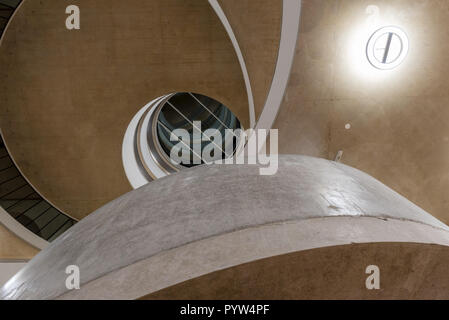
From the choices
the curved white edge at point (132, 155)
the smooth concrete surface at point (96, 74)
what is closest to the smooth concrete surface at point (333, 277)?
the smooth concrete surface at point (96, 74)

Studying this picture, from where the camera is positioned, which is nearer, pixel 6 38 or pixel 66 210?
pixel 6 38

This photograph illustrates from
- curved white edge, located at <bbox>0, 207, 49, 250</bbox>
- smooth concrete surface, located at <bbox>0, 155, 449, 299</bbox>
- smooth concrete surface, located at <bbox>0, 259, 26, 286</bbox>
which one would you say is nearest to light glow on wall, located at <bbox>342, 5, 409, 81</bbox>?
smooth concrete surface, located at <bbox>0, 155, 449, 299</bbox>

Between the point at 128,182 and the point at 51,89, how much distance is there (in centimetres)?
281

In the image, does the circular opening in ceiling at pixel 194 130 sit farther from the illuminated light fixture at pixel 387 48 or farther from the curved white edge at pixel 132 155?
the illuminated light fixture at pixel 387 48

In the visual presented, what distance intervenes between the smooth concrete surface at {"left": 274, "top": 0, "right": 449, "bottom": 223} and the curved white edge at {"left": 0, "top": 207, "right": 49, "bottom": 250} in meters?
6.61

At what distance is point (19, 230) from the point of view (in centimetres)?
816

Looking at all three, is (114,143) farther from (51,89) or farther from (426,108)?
(426,108)

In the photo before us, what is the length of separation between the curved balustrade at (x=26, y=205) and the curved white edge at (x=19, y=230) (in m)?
0.09

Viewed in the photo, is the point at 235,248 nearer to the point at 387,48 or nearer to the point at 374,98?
the point at 374,98

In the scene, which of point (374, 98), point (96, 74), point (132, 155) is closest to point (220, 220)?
point (374, 98)

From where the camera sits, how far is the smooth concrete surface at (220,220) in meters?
1.67

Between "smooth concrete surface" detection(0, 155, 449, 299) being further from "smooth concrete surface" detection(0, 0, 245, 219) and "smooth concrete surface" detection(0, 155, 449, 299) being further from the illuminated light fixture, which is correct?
"smooth concrete surface" detection(0, 0, 245, 219)
